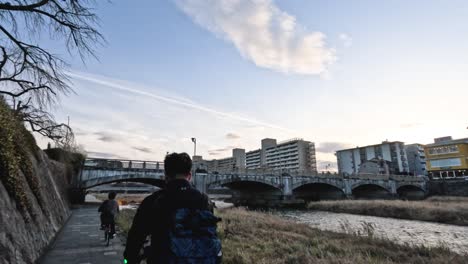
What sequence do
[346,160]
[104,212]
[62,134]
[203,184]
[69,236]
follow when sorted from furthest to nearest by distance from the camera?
[346,160], [203,184], [62,134], [69,236], [104,212]

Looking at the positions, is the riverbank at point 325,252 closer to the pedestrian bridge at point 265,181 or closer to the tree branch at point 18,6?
the tree branch at point 18,6

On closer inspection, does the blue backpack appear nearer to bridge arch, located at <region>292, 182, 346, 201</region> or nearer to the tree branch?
the tree branch

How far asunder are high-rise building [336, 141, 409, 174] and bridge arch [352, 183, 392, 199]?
2137cm

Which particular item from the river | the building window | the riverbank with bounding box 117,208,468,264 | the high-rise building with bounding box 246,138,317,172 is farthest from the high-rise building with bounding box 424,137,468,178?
the riverbank with bounding box 117,208,468,264

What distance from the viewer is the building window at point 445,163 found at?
5447cm

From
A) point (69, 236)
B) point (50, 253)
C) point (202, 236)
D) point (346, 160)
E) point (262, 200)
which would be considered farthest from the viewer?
point (346, 160)

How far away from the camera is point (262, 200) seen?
45219mm

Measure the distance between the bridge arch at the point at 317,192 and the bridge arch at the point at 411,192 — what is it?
1716cm

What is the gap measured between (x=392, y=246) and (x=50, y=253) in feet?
Result: 36.8

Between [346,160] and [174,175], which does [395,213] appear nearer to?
[174,175]

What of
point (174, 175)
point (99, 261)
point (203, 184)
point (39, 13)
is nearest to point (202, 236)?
point (174, 175)

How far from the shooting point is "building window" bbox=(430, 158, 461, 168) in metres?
54.5

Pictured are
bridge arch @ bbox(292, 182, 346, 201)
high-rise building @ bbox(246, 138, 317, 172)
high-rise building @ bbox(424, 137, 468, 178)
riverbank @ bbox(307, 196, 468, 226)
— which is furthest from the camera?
high-rise building @ bbox(246, 138, 317, 172)

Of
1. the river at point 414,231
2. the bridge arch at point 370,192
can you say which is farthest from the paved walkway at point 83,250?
the bridge arch at point 370,192
